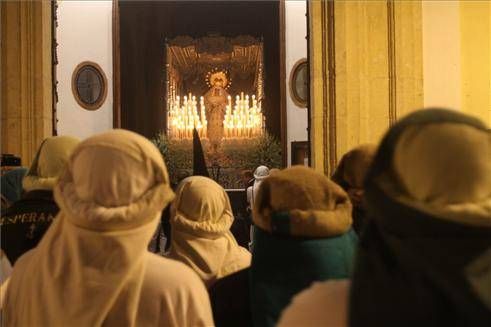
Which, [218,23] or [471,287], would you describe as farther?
[218,23]

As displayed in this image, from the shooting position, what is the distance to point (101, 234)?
1.24 m

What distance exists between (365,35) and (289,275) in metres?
3.74

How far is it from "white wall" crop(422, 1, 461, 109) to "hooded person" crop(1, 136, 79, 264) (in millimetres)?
3663

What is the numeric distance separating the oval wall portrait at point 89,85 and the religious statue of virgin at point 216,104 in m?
2.38

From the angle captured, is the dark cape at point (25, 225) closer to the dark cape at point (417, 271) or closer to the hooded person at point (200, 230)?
the hooded person at point (200, 230)

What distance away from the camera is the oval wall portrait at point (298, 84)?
11.6m

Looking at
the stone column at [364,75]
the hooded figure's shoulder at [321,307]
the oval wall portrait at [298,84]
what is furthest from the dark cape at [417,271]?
the oval wall portrait at [298,84]

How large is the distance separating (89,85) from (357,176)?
10.2 meters

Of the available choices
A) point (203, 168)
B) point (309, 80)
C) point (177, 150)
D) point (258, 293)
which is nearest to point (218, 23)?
point (177, 150)

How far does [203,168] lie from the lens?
171 inches

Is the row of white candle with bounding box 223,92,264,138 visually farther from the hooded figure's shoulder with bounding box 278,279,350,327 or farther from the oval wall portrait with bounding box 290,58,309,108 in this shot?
the hooded figure's shoulder with bounding box 278,279,350,327

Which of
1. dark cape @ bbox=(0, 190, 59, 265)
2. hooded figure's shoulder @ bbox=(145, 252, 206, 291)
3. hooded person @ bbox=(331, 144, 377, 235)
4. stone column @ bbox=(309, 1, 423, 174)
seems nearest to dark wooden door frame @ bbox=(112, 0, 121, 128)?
stone column @ bbox=(309, 1, 423, 174)

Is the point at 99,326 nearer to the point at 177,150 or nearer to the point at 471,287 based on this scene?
the point at 471,287

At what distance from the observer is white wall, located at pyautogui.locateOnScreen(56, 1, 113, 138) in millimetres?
10898
